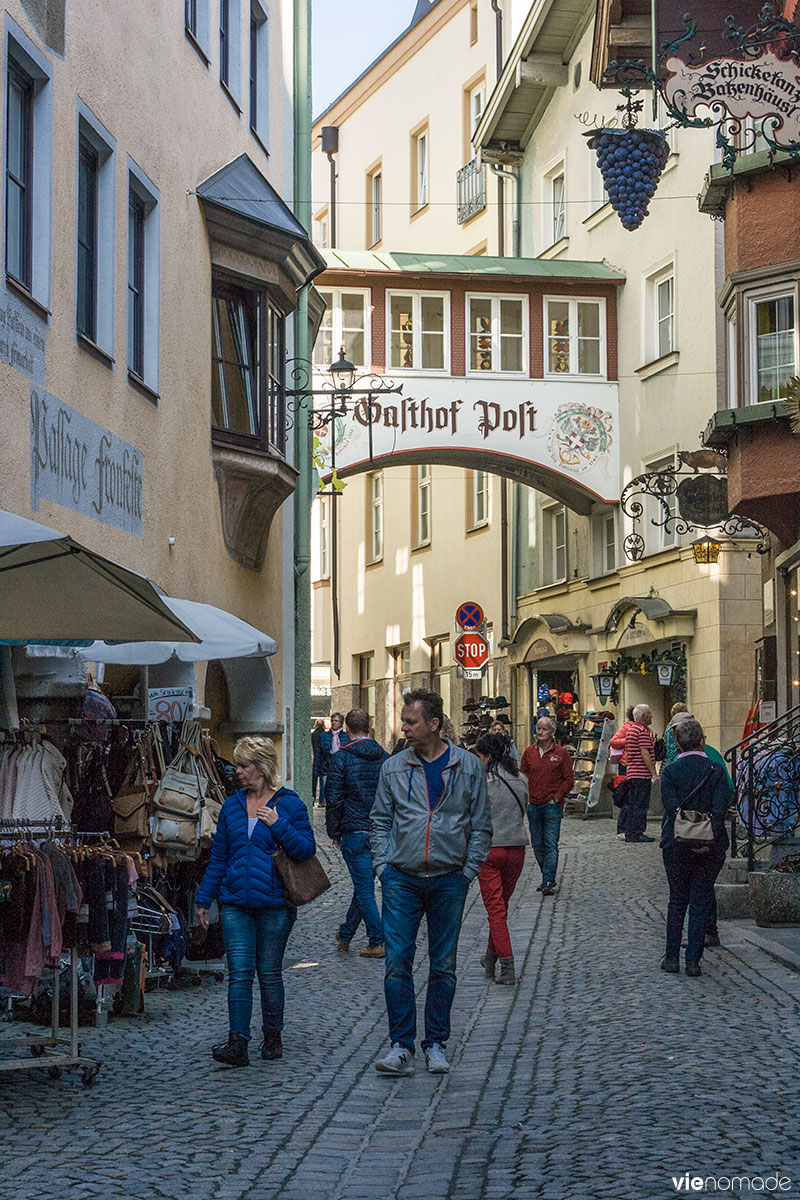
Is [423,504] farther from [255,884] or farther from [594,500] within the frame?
[255,884]

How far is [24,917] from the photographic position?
27.2 feet

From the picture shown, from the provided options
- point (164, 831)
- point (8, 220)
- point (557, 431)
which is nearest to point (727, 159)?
point (8, 220)

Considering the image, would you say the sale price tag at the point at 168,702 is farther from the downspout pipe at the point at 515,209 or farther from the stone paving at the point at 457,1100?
the downspout pipe at the point at 515,209

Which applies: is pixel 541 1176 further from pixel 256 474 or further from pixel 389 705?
pixel 389 705

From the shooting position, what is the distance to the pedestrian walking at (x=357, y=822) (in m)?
13.2

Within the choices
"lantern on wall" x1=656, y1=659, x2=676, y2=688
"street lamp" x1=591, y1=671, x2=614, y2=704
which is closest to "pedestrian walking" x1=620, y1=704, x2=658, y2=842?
"lantern on wall" x1=656, y1=659, x2=676, y2=688

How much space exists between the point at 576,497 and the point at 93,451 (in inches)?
821

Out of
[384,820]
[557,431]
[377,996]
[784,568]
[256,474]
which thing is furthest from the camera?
[557,431]

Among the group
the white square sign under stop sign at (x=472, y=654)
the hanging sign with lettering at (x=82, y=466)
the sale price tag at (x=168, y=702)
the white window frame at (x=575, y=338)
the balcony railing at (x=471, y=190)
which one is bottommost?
the sale price tag at (x=168, y=702)

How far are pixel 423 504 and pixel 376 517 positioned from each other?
344 cm

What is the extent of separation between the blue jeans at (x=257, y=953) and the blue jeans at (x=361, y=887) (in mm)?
4013

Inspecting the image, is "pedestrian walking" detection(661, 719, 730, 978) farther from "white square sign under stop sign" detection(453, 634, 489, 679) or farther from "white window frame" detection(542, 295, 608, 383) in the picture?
"white window frame" detection(542, 295, 608, 383)

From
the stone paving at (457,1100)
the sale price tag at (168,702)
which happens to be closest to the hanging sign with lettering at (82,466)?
the sale price tag at (168,702)

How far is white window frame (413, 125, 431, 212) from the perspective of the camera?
1802 inches
